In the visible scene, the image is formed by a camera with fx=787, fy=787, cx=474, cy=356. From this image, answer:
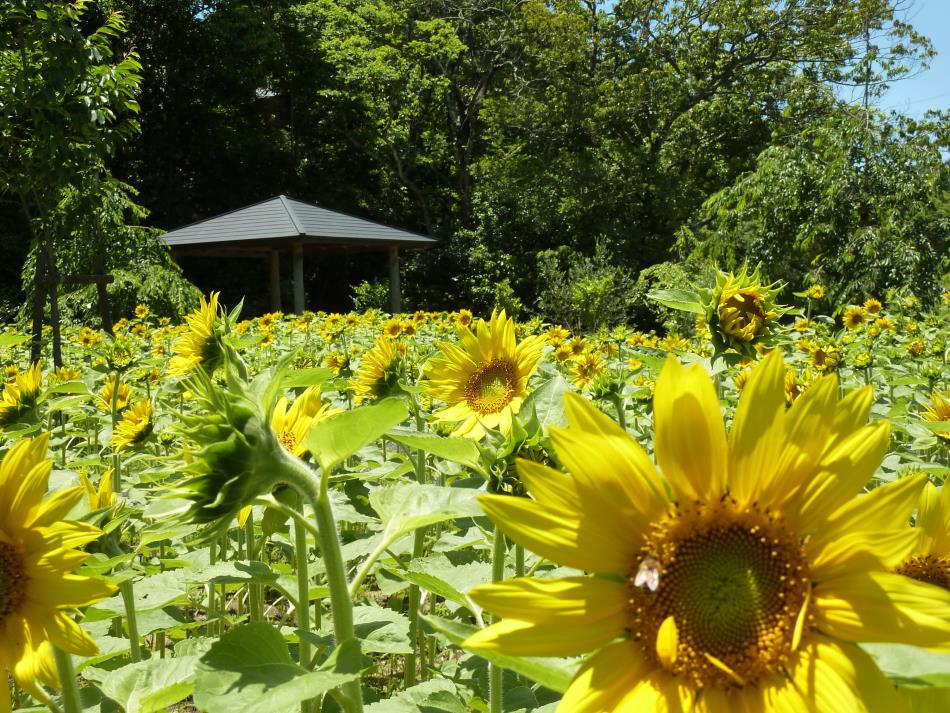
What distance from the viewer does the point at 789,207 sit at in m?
9.90

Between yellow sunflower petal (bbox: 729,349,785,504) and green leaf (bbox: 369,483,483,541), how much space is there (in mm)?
293

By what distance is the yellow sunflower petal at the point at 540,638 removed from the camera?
1.78 feet

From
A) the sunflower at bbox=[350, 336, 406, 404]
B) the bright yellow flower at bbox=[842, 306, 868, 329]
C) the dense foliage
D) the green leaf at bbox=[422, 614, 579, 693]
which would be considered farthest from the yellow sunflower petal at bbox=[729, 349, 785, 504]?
the dense foliage

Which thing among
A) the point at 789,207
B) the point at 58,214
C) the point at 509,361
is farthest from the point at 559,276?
the point at 509,361

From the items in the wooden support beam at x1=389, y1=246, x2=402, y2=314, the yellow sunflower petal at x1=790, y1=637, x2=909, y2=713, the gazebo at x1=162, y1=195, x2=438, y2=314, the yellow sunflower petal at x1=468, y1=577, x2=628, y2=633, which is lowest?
the wooden support beam at x1=389, y1=246, x2=402, y2=314

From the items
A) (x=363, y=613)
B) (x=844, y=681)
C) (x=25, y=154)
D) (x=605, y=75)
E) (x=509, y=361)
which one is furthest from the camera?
(x=605, y=75)

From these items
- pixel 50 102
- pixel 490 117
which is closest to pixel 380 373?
pixel 50 102

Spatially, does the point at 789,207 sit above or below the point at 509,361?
above

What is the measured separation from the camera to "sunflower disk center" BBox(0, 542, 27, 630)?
2.52 feet

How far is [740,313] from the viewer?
1492mm

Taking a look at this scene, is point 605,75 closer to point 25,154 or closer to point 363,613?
point 25,154

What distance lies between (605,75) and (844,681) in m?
19.3

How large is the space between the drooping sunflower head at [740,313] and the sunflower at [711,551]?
92 centimetres

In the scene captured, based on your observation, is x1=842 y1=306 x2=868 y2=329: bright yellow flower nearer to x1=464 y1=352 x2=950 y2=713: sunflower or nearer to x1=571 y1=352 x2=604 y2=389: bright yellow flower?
x1=571 y1=352 x2=604 y2=389: bright yellow flower
